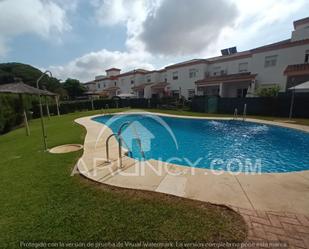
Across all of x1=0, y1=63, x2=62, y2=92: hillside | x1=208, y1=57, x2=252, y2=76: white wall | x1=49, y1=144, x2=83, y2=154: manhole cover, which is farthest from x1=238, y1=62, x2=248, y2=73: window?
x1=0, y1=63, x2=62, y2=92: hillside

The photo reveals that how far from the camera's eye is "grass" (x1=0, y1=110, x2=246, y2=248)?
237 cm

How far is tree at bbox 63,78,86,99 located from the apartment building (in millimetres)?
19553

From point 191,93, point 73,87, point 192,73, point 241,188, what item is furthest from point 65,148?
point 73,87

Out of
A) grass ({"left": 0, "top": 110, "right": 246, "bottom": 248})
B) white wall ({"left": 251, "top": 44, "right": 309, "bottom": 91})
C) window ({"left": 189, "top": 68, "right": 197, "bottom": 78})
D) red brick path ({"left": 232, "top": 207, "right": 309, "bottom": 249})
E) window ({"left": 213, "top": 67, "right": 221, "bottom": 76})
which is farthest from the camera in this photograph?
window ({"left": 189, "top": 68, "right": 197, "bottom": 78})

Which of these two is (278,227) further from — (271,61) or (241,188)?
(271,61)

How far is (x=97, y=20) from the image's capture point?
36.8ft

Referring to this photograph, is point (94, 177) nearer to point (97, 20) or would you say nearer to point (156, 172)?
point (156, 172)

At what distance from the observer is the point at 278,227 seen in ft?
8.11

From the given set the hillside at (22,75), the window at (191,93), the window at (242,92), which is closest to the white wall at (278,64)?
the window at (242,92)

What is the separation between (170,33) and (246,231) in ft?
59.2

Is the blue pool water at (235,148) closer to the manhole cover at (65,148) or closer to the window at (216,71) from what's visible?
the manhole cover at (65,148)

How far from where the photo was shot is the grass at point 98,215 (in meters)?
2.37

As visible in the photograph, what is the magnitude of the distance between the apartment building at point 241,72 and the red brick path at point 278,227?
65.6ft

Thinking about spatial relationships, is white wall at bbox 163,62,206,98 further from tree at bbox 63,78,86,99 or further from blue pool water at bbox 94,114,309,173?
tree at bbox 63,78,86,99
